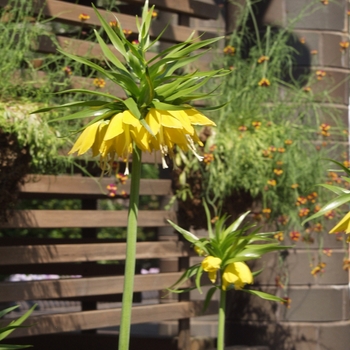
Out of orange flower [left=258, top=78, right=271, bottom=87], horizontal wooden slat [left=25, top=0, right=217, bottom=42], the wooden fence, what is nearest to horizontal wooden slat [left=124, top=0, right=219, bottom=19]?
the wooden fence

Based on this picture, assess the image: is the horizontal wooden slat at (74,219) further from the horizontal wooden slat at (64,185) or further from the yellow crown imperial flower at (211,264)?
the yellow crown imperial flower at (211,264)

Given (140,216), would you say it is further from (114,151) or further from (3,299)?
(114,151)

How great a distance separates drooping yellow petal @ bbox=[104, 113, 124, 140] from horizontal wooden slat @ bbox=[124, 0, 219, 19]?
303 cm

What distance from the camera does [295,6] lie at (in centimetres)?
541

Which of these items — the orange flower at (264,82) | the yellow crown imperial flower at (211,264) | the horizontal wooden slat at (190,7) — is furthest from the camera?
the horizontal wooden slat at (190,7)

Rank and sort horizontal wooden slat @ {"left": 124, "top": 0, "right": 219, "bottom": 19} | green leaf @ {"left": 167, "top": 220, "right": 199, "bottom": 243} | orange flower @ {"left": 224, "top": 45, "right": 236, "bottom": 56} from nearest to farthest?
green leaf @ {"left": 167, "top": 220, "right": 199, "bottom": 243}, horizontal wooden slat @ {"left": 124, "top": 0, "right": 219, "bottom": 19}, orange flower @ {"left": 224, "top": 45, "right": 236, "bottom": 56}

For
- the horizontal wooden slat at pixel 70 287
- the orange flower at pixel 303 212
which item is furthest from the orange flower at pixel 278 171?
the horizontal wooden slat at pixel 70 287

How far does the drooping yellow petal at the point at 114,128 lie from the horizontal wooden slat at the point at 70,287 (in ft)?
6.94

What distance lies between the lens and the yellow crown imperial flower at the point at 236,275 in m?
2.68

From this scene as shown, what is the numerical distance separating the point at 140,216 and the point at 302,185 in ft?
2.76

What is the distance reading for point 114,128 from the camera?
1912 millimetres

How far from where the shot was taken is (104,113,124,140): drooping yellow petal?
1.90 metres

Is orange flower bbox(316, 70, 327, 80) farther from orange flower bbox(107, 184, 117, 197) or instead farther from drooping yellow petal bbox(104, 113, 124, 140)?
drooping yellow petal bbox(104, 113, 124, 140)

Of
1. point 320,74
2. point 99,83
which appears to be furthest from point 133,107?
point 320,74
